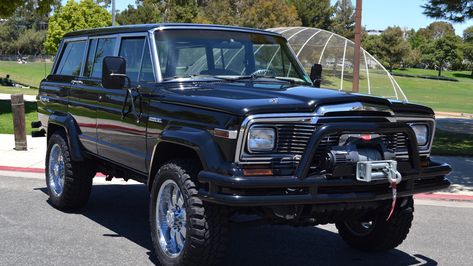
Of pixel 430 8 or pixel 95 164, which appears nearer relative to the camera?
pixel 95 164

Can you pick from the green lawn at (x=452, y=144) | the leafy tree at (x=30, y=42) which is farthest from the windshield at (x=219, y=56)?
the leafy tree at (x=30, y=42)

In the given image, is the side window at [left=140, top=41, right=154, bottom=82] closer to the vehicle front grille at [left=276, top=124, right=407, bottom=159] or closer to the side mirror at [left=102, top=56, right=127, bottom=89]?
the side mirror at [left=102, top=56, right=127, bottom=89]

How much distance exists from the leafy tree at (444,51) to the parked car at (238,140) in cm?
11616

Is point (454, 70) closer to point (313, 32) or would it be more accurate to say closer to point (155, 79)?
point (313, 32)

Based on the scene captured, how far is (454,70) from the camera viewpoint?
129m

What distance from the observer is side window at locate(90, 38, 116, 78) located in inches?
254

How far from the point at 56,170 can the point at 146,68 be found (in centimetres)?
252

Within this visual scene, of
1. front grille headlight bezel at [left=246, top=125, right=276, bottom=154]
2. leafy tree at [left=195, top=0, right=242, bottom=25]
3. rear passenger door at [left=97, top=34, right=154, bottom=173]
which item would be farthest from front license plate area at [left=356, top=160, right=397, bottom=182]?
leafy tree at [left=195, top=0, right=242, bottom=25]

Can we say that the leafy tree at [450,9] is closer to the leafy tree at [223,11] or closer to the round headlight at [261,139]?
the round headlight at [261,139]

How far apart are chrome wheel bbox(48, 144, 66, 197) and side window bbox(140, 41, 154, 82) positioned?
2135 mm

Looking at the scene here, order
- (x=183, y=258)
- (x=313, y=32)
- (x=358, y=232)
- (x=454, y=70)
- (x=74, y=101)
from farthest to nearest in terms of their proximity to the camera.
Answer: (x=454, y=70), (x=313, y=32), (x=74, y=101), (x=358, y=232), (x=183, y=258)

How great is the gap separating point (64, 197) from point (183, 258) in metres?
2.99

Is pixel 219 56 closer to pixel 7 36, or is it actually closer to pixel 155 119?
pixel 155 119

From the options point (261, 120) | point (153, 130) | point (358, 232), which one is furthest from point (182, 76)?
point (358, 232)
